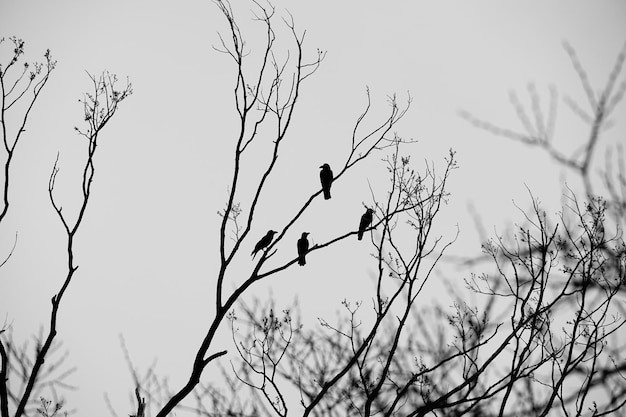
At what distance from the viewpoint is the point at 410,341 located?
19.4 ft

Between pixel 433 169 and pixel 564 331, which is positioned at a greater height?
pixel 433 169

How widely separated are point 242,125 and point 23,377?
316 centimetres

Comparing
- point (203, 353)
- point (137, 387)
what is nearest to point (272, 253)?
point (203, 353)

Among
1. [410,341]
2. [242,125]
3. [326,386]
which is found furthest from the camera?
[410,341]

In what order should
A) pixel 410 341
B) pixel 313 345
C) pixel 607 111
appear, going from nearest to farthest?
pixel 607 111
pixel 410 341
pixel 313 345

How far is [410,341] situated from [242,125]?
3269 millimetres

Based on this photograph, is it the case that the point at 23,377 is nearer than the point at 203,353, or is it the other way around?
the point at 203,353

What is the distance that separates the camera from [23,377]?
476 centimetres

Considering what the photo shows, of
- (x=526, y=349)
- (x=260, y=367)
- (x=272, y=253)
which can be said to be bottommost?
(x=526, y=349)

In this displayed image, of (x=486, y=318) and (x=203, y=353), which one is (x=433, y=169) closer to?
(x=486, y=318)

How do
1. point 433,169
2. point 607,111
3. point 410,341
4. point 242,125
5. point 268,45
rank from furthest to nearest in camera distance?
point 410,341
point 433,169
point 268,45
point 242,125
point 607,111

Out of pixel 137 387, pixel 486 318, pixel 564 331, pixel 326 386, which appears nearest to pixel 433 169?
pixel 486 318

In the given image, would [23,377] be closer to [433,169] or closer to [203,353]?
[203,353]

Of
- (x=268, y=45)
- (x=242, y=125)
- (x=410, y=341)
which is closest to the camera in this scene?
(x=242, y=125)
